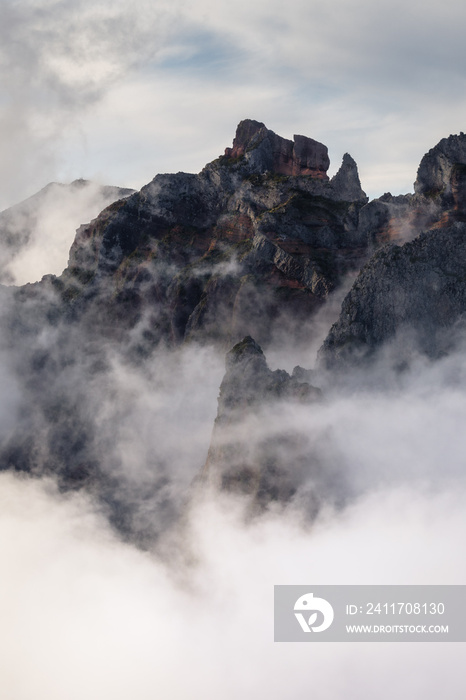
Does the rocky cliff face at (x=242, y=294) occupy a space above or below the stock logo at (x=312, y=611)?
above

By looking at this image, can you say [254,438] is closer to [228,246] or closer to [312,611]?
[312,611]

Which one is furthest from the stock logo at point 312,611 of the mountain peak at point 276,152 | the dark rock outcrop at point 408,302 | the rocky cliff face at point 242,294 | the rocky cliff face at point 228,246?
the mountain peak at point 276,152

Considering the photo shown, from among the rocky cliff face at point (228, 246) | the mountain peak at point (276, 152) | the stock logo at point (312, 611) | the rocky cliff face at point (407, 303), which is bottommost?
the stock logo at point (312, 611)

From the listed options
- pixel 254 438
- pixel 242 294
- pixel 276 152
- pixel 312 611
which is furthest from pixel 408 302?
pixel 276 152

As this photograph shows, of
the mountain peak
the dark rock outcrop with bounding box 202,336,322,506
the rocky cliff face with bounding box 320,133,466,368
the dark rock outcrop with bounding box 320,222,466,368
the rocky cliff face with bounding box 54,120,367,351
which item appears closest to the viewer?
the dark rock outcrop with bounding box 202,336,322,506

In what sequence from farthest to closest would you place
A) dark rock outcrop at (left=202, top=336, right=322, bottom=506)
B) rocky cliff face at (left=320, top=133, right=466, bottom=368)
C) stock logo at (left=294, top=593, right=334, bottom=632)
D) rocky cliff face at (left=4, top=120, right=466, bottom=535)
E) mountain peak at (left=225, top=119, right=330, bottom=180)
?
mountain peak at (left=225, top=119, right=330, bottom=180)
rocky cliff face at (left=320, top=133, right=466, bottom=368)
rocky cliff face at (left=4, top=120, right=466, bottom=535)
dark rock outcrop at (left=202, top=336, right=322, bottom=506)
stock logo at (left=294, top=593, right=334, bottom=632)

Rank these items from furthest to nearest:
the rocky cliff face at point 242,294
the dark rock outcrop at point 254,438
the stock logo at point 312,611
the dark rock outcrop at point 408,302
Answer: the dark rock outcrop at point 408,302 → the rocky cliff face at point 242,294 → the dark rock outcrop at point 254,438 → the stock logo at point 312,611

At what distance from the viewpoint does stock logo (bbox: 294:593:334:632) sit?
9788cm

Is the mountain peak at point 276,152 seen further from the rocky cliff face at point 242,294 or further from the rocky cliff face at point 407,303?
the rocky cliff face at point 407,303

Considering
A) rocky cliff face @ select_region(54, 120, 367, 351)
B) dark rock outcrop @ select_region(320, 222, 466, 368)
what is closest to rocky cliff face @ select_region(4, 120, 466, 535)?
dark rock outcrop @ select_region(320, 222, 466, 368)

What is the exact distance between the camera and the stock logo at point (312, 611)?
97.9 metres

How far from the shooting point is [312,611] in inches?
3927

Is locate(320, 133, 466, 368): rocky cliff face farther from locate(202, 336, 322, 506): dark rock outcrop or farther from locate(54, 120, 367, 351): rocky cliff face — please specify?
locate(54, 120, 367, 351): rocky cliff face

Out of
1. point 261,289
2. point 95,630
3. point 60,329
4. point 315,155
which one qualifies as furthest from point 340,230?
point 95,630
